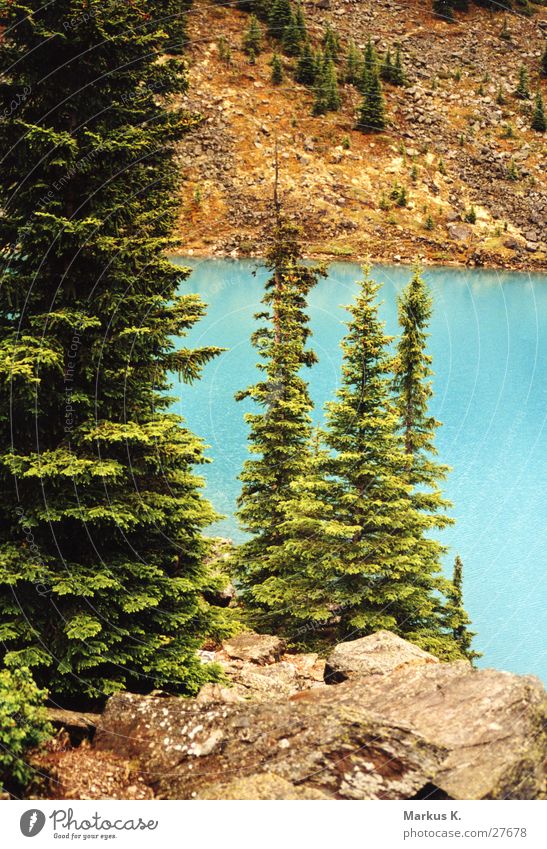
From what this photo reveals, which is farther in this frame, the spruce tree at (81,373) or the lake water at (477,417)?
the lake water at (477,417)

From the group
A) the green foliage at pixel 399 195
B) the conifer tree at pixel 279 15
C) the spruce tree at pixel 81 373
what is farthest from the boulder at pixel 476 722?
the conifer tree at pixel 279 15

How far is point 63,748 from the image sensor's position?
27.6 ft

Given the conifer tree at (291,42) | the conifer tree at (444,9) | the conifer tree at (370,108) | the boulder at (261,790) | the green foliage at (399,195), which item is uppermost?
the conifer tree at (444,9)

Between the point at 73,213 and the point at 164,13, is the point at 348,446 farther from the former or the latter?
the point at 164,13

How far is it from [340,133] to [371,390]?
11296 centimetres

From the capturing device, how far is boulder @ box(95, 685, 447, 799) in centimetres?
770

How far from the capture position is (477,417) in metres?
47.7

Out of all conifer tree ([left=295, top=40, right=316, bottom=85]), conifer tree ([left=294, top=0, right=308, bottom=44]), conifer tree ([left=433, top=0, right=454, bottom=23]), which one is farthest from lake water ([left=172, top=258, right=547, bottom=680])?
conifer tree ([left=433, top=0, right=454, bottom=23])

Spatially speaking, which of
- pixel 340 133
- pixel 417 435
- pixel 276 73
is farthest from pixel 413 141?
pixel 417 435

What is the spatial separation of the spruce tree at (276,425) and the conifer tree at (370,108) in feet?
372

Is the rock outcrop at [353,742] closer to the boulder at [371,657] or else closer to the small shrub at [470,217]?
the boulder at [371,657]

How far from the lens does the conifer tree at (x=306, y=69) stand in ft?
422

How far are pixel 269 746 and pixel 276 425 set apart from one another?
13.7 meters

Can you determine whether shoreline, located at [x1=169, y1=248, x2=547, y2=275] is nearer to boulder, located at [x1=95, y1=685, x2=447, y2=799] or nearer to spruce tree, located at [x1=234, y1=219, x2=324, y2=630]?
spruce tree, located at [x1=234, y1=219, x2=324, y2=630]
